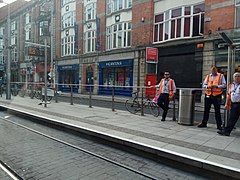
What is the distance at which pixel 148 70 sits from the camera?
18.2m

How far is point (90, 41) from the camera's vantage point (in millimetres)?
23922

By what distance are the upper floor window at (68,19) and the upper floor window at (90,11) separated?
96.2 inches

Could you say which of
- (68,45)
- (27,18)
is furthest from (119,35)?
(27,18)

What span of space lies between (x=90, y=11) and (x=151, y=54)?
1075 cm

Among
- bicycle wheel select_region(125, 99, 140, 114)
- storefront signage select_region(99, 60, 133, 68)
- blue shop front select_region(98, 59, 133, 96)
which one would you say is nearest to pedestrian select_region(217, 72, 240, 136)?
bicycle wheel select_region(125, 99, 140, 114)

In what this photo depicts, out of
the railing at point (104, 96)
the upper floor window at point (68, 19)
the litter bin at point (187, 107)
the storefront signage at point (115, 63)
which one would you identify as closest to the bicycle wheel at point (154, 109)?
the railing at point (104, 96)

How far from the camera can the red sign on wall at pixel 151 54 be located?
16.8 metres

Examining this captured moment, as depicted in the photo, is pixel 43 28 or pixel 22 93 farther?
pixel 43 28

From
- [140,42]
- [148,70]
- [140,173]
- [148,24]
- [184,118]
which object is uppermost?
[148,24]

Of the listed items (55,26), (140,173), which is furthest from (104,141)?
(55,26)

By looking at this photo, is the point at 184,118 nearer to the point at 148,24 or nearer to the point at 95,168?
the point at 95,168

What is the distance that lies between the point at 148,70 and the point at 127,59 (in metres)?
2.47

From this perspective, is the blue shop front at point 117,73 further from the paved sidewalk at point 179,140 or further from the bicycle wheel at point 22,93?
the paved sidewalk at point 179,140

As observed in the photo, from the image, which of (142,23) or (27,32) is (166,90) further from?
(27,32)
